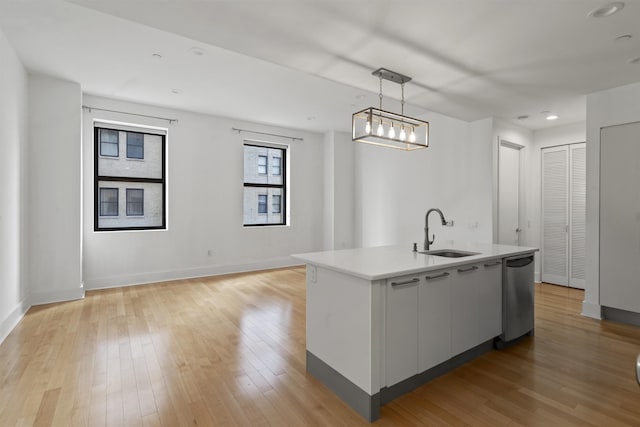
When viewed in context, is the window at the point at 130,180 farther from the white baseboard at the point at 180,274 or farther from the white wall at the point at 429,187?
the white wall at the point at 429,187

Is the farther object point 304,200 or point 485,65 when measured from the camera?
point 304,200

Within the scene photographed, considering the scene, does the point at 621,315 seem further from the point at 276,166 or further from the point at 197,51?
the point at 276,166

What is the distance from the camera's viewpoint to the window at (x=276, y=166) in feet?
22.0

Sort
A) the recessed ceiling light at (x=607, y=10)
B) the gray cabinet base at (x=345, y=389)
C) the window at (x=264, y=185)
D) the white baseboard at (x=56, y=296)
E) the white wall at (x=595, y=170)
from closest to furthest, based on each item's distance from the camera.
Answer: the gray cabinet base at (x=345, y=389), the recessed ceiling light at (x=607, y=10), the white wall at (x=595, y=170), the white baseboard at (x=56, y=296), the window at (x=264, y=185)

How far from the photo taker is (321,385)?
89.8 inches

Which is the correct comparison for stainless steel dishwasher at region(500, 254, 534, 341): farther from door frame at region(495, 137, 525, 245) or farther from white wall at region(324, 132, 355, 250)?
white wall at region(324, 132, 355, 250)

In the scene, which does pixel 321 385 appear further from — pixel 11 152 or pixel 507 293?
pixel 11 152

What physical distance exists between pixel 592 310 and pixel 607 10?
3163 mm

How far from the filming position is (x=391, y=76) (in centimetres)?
324

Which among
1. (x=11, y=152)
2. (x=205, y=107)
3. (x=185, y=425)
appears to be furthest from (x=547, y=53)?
(x=11, y=152)

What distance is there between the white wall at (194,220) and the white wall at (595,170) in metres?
4.74

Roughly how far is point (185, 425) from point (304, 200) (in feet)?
17.5

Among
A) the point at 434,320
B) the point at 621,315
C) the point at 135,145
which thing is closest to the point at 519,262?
the point at 434,320

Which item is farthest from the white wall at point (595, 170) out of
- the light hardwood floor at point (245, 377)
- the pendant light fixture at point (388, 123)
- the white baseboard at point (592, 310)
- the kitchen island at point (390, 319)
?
the pendant light fixture at point (388, 123)
